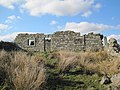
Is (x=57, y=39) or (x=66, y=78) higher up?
(x=57, y=39)

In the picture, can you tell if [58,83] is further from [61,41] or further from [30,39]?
[30,39]

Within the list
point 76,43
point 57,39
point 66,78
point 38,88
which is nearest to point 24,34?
point 57,39

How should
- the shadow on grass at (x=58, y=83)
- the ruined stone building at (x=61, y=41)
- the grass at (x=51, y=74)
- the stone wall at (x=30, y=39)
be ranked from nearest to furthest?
the grass at (x=51, y=74), the shadow on grass at (x=58, y=83), the ruined stone building at (x=61, y=41), the stone wall at (x=30, y=39)

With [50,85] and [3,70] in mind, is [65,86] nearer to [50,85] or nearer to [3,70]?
[50,85]

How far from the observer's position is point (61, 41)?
2809 centimetres

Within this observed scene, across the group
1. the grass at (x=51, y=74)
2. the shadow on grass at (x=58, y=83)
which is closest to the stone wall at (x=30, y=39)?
the grass at (x=51, y=74)

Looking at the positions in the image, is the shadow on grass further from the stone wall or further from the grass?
the stone wall

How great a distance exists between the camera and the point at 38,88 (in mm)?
6555

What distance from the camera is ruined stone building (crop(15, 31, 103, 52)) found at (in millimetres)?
27266

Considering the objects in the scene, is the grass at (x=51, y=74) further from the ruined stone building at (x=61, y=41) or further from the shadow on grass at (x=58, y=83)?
the ruined stone building at (x=61, y=41)

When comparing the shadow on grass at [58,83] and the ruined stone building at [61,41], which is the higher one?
the ruined stone building at [61,41]

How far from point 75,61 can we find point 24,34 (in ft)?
63.4

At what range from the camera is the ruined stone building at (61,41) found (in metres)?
27.3

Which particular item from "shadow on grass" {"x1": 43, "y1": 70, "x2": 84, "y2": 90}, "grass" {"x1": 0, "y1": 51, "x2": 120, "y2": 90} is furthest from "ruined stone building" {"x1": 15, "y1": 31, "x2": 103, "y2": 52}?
"shadow on grass" {"x1": 43, "y1": 70, "x2": 84, "y2": 90}
